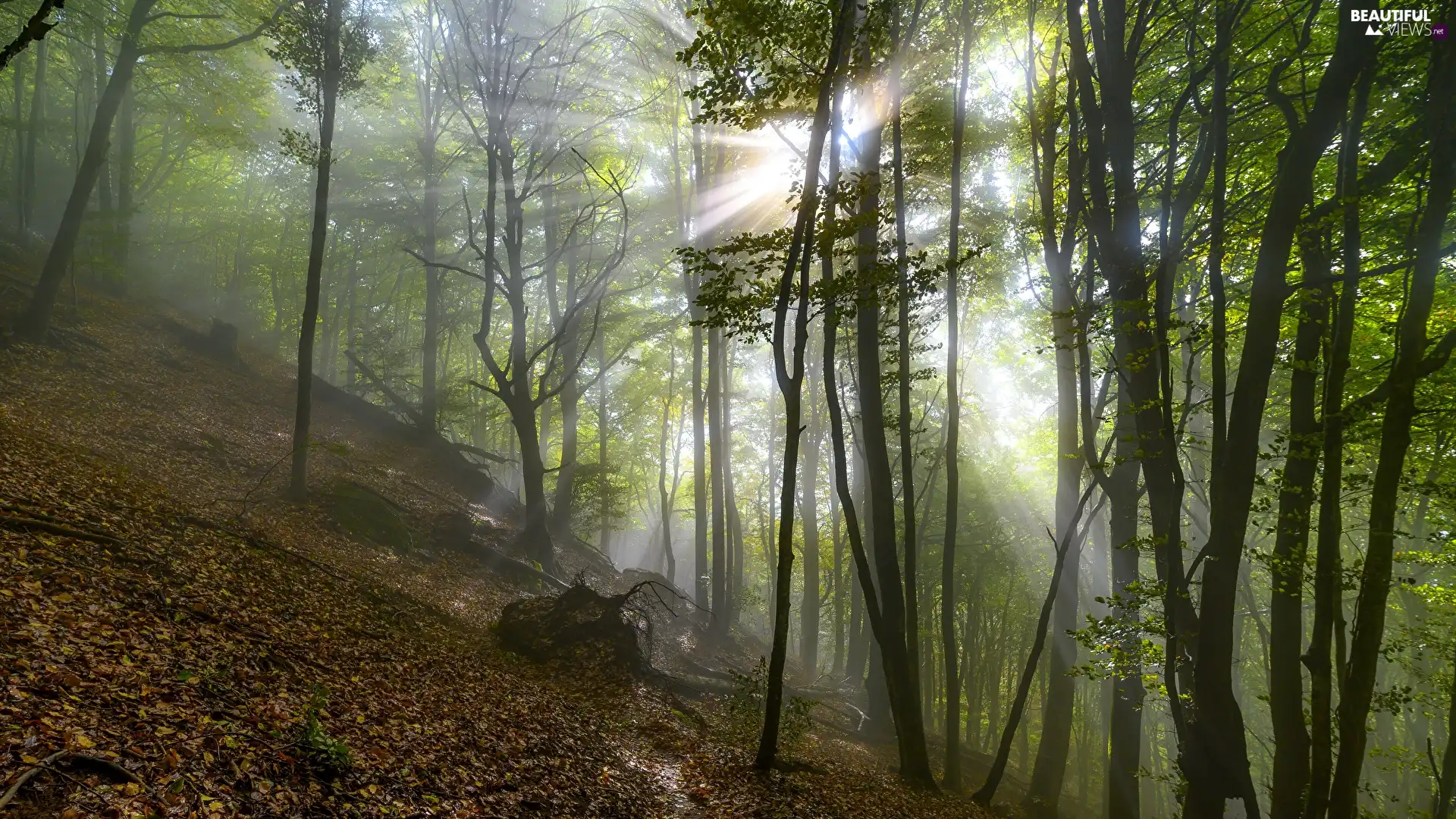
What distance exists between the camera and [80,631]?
180 inches

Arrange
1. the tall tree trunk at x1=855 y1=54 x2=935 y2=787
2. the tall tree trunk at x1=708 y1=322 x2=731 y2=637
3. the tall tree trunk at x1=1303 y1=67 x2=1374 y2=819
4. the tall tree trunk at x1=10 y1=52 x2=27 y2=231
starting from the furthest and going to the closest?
1. the tall tree trunk at x1=10 y1=52 x2=27 y2=231
2. the tall tree trunk at x1=708 y1=322 x2=731 y2=637
3. the tall tree trunk at x1=855 y1=54 x2=935 y2=787
4. the tall tree trunk at x1=1303 y1=67 x2=1374 y2=819

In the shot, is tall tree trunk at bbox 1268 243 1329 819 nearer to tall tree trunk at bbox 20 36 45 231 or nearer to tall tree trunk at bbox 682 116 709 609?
tall tree trunk at bbox 682 116 709 609

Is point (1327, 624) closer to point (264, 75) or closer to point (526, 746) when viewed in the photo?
point (526, 746)

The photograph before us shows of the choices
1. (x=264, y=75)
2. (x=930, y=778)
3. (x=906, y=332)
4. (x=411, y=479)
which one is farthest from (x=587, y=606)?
(x=264, y=75)

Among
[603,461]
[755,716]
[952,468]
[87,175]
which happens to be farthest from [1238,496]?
[87,175]

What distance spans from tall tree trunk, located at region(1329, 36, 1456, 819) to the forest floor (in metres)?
4.34

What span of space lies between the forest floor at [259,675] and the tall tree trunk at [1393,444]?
4.34 meters

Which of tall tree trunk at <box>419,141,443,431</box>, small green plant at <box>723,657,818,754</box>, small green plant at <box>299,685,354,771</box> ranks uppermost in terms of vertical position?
tall tree trunk at <box>419,141,443,431</box>

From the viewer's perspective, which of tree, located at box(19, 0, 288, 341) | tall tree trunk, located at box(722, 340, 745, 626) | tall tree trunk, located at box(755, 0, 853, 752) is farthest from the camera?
tall tree trunk, located at box(722, 340, 745, 626)

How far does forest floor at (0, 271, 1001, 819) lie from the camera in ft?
12.5

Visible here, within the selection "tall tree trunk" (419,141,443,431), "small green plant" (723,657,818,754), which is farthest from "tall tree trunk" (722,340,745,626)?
"tall tree trunk" (419,141,443,431)

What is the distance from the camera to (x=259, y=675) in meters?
5.20

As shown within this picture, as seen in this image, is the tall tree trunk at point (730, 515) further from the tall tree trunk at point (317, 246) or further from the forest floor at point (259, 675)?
the tall tree trunk at point (317, 246)

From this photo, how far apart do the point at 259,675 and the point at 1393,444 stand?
33.3ft
